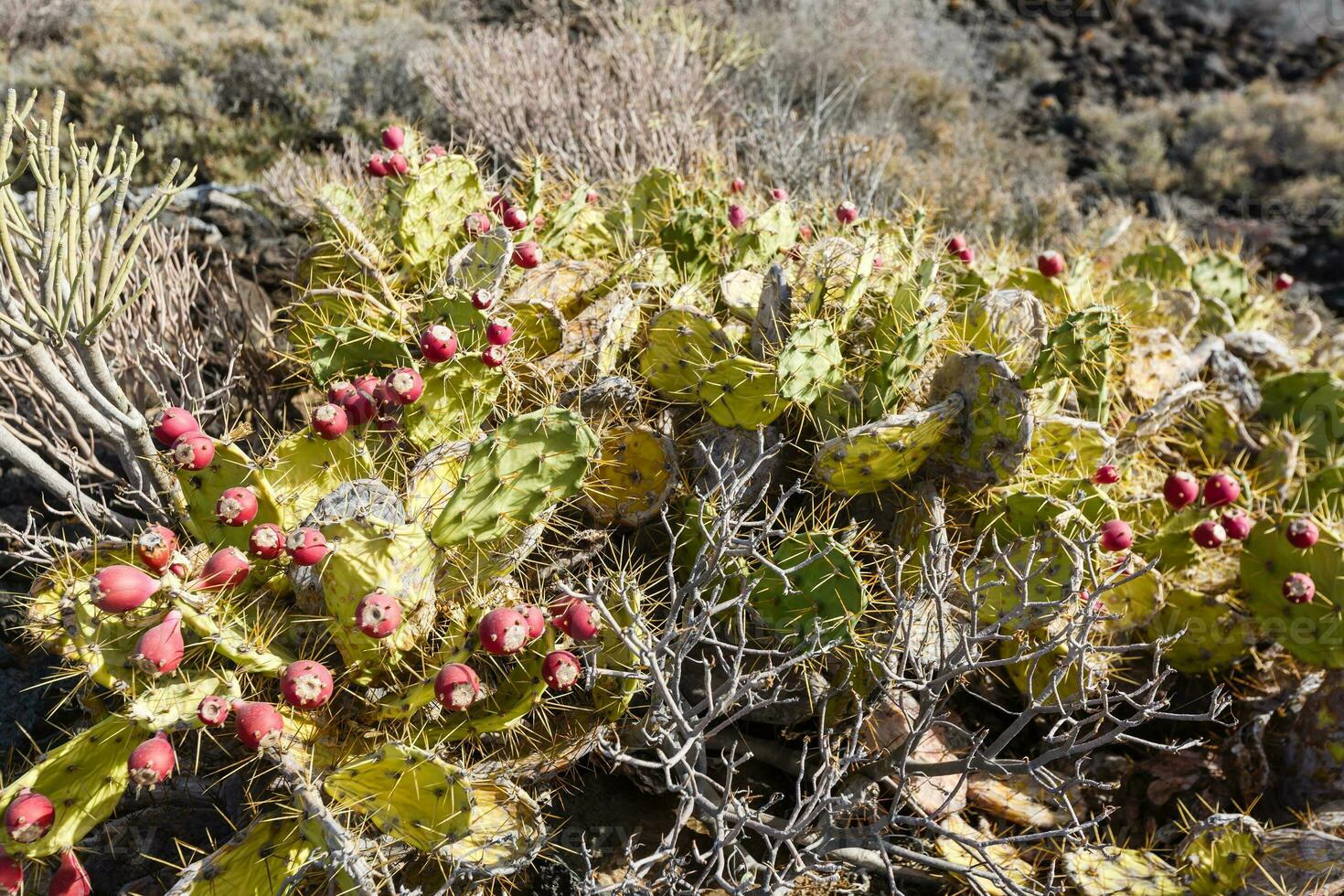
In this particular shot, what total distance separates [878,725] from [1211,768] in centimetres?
129

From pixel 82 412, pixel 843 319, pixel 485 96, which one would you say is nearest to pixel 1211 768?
pixel 843 319

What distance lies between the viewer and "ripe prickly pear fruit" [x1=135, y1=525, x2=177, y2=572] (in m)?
2.24

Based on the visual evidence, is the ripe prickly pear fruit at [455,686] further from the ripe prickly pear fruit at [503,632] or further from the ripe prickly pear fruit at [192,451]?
the ripe prickly pear fruit at [192,451]

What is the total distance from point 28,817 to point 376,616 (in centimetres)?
88

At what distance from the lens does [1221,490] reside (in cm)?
318

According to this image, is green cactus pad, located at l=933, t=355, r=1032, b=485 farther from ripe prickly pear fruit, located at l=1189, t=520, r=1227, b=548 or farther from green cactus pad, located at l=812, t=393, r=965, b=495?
ripe prickly pear fruit, located at l=1189, t=520, r=1227, b=548

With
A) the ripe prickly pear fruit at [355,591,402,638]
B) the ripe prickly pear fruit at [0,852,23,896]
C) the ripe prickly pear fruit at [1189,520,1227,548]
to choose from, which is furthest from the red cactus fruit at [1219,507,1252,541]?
the ripe prickly pear fruit at [0,852,23,896]

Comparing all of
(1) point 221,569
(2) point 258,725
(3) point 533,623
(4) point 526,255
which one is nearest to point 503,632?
(3) point 533,623

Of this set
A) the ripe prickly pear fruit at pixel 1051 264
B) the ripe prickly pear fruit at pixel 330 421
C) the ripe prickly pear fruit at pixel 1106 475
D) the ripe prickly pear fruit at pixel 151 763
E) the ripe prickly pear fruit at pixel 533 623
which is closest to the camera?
the ripe prickly pear fruit at pixel 151 763

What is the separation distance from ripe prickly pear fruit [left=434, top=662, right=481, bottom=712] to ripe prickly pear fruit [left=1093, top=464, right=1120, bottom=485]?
2186mm

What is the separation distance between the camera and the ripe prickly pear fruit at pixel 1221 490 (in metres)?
3.18

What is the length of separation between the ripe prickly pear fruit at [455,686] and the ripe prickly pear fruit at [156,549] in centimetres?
73

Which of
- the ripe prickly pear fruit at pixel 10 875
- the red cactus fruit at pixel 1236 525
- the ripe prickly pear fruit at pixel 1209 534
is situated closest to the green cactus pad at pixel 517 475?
the ripe prickly pear fruit at pixel 10 875

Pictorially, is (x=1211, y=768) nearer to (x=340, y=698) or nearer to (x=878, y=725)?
(x=878, y=725)
